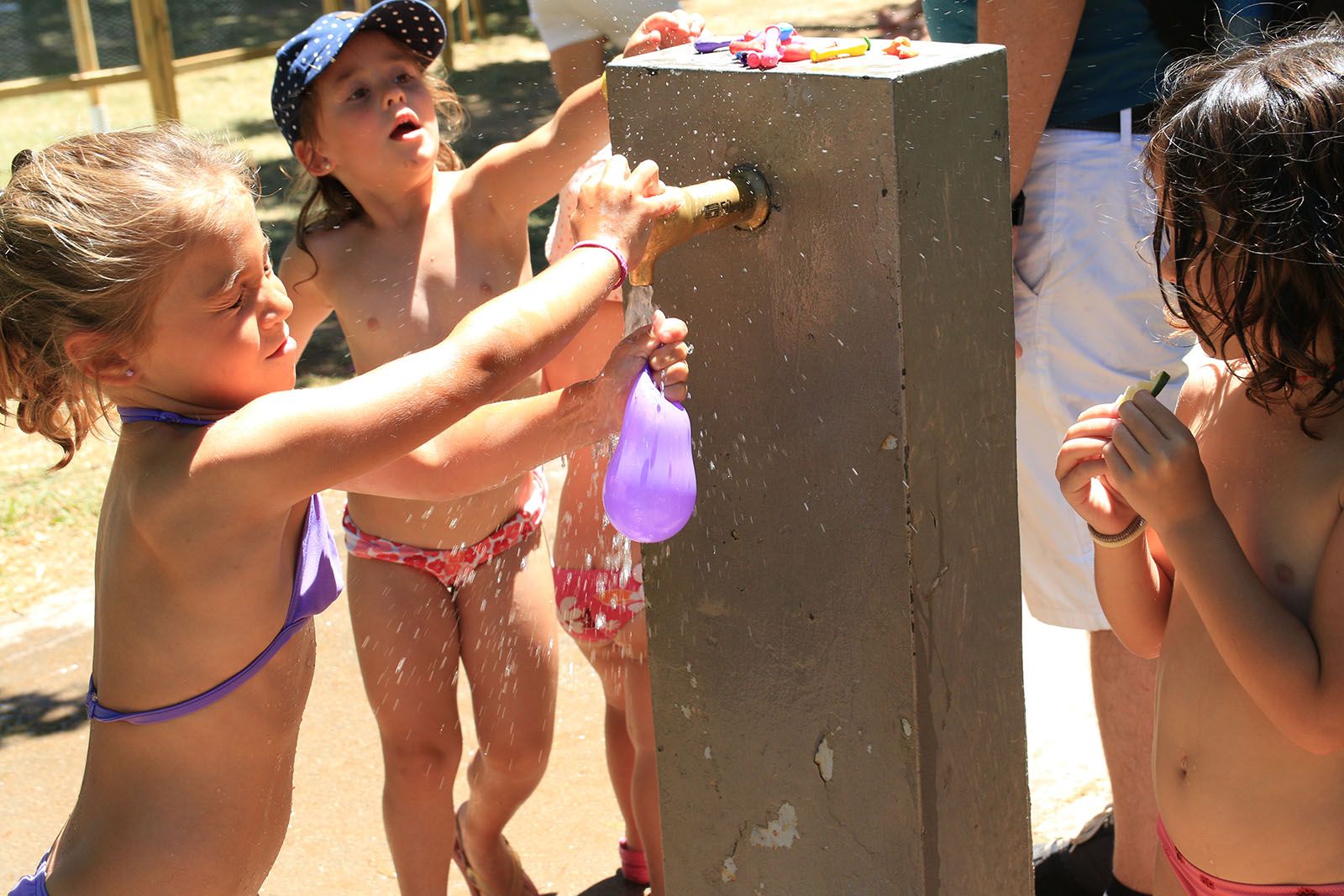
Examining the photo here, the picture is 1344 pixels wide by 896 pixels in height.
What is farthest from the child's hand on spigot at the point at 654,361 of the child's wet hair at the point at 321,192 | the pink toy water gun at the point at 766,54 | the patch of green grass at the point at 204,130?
the child's wet hair at the point at 321,192

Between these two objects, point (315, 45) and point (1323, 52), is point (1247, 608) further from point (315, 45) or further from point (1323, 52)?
point (315, 45)

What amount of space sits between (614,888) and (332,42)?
5.79 feet

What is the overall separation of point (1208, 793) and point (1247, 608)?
28 cm

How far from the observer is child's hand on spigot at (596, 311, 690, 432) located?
1.67m

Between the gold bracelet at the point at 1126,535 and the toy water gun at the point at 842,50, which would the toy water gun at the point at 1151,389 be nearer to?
the gold bracelet at the point at 1126,535

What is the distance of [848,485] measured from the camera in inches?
66.2

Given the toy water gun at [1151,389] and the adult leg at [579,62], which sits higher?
the adult leg at [579,62]

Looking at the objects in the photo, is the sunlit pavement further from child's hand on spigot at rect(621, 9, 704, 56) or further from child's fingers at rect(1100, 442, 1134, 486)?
child's hand on spigot at rect(621, 9, 704, 56)

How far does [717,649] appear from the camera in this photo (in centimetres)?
189

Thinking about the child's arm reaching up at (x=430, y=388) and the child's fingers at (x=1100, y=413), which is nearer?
the child's arm reaching up at (x=430, y=388)

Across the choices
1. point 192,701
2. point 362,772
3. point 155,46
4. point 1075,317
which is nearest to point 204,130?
point 362,772

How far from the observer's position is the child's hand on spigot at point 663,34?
2.25 m

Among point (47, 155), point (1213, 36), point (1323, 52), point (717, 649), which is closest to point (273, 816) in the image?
point (717, 649)

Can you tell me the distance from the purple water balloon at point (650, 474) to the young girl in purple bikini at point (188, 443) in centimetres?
14
